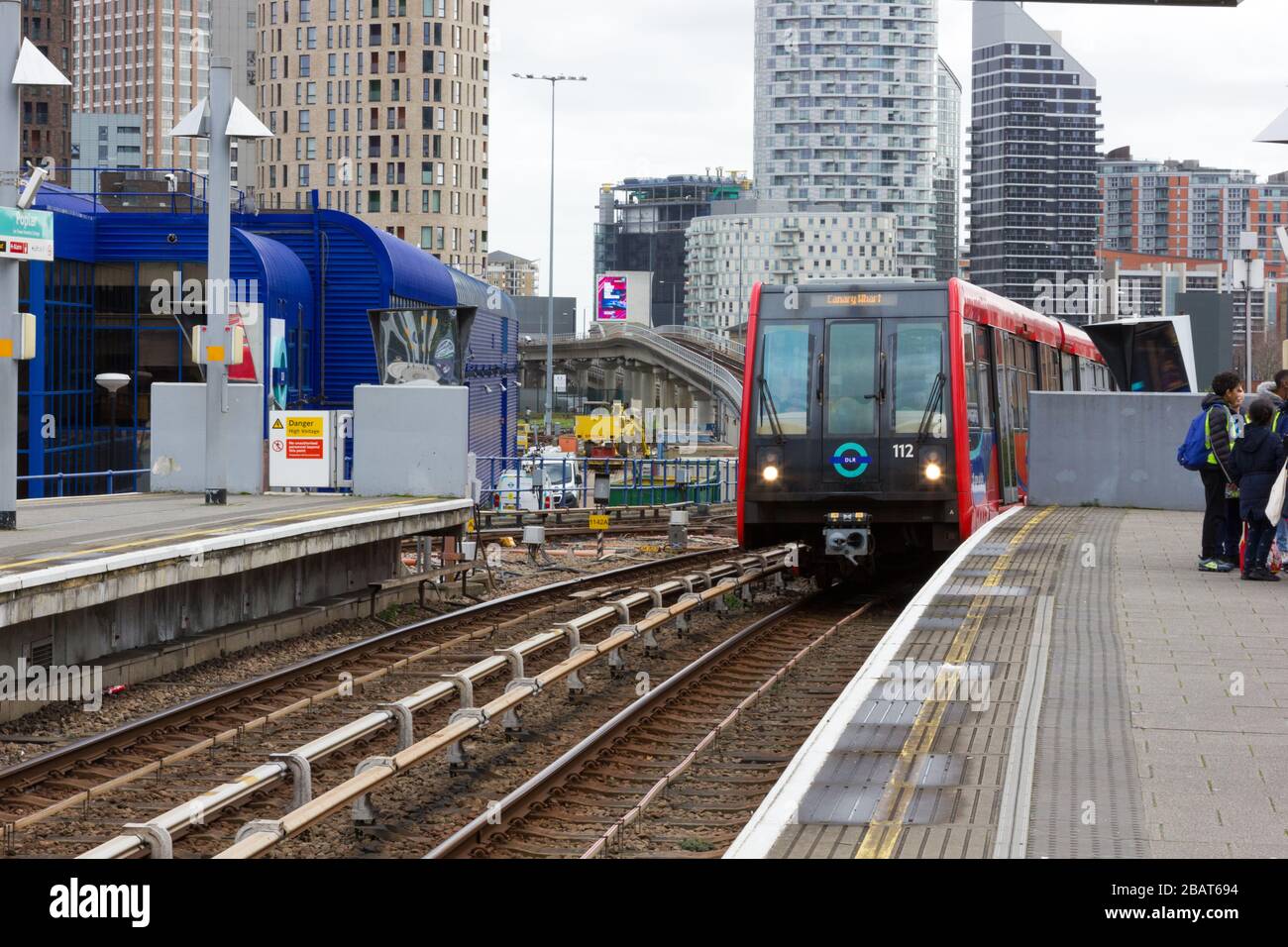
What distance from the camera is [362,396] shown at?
21.6m

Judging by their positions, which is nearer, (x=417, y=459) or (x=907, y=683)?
(x=907, y=683)

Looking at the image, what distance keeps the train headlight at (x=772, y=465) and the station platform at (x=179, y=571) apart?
404 centimetres

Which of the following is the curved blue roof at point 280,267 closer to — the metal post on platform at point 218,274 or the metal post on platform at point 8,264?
the metal post on platform at point 218,274

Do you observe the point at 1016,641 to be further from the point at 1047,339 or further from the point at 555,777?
the point at 1047,339

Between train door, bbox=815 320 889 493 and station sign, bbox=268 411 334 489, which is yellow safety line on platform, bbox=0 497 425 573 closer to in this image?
station sign, bbox=268 411 334 489

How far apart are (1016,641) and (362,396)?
40.1 feet

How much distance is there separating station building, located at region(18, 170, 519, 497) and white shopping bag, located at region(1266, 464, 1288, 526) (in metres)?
21.9

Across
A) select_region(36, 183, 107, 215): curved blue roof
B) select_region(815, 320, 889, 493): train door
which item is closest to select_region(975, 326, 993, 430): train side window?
select_region(815, 320, 889, 493): train door

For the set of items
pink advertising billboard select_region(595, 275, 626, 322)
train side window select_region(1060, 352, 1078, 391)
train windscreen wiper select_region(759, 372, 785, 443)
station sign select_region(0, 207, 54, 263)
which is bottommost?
train windscreen wiper select_region(759, 372, 785, 443)

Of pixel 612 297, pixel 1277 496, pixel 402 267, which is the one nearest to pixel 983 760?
pixel 1277 496

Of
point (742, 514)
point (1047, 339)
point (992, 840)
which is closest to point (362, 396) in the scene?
point (742, 514)

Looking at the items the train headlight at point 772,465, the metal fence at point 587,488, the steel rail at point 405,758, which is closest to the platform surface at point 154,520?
the steel rail at point 405,758

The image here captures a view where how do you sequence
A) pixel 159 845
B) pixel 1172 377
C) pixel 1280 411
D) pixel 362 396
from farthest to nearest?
pixel 1172 377 → pixel 362 396 → pixel 1280 411 → pixel 159 845

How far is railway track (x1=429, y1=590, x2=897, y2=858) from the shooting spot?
28.5 ft
